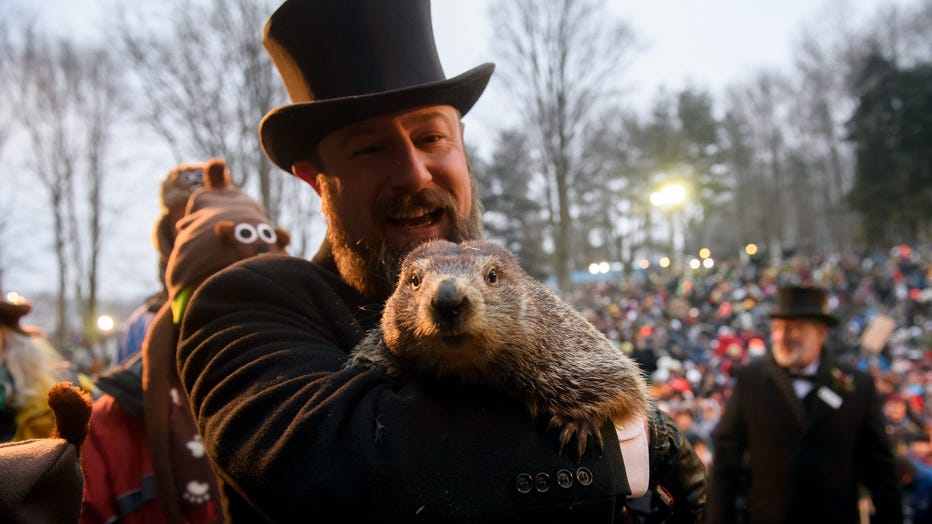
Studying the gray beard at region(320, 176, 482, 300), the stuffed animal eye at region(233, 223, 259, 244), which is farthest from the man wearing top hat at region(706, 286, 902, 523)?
the stuffed animal eye at region(233, 223, 259, 244)

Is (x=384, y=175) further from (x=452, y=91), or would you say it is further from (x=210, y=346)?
(x=210, y=346)

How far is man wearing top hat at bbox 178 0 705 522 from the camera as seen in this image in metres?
1.30

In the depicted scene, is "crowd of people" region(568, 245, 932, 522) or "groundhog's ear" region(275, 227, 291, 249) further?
"crowd of people" region(568, 245, 932, 522)

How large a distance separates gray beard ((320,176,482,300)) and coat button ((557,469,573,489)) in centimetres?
87

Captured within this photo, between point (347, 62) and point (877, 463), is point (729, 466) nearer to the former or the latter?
point (877, 463)

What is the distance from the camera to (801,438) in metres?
4.58

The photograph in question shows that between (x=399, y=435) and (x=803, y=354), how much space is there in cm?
484

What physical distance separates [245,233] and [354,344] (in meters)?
1.05

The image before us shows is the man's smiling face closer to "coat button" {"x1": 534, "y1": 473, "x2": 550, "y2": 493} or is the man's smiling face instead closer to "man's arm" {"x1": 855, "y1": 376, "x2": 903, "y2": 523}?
"coat button" {"x1": 534, "y1": 473, "x2": 550, "y2": 493}

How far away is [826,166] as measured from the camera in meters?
43.6

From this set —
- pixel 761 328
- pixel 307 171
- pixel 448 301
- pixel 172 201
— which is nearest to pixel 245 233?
pixel 307 171

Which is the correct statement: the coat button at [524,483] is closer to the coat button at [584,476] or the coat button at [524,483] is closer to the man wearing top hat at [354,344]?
the man wearing top hat at [354,344]

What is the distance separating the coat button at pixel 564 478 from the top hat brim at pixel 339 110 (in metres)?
1.24

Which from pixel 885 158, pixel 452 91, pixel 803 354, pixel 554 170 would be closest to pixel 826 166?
pixel 885 158
